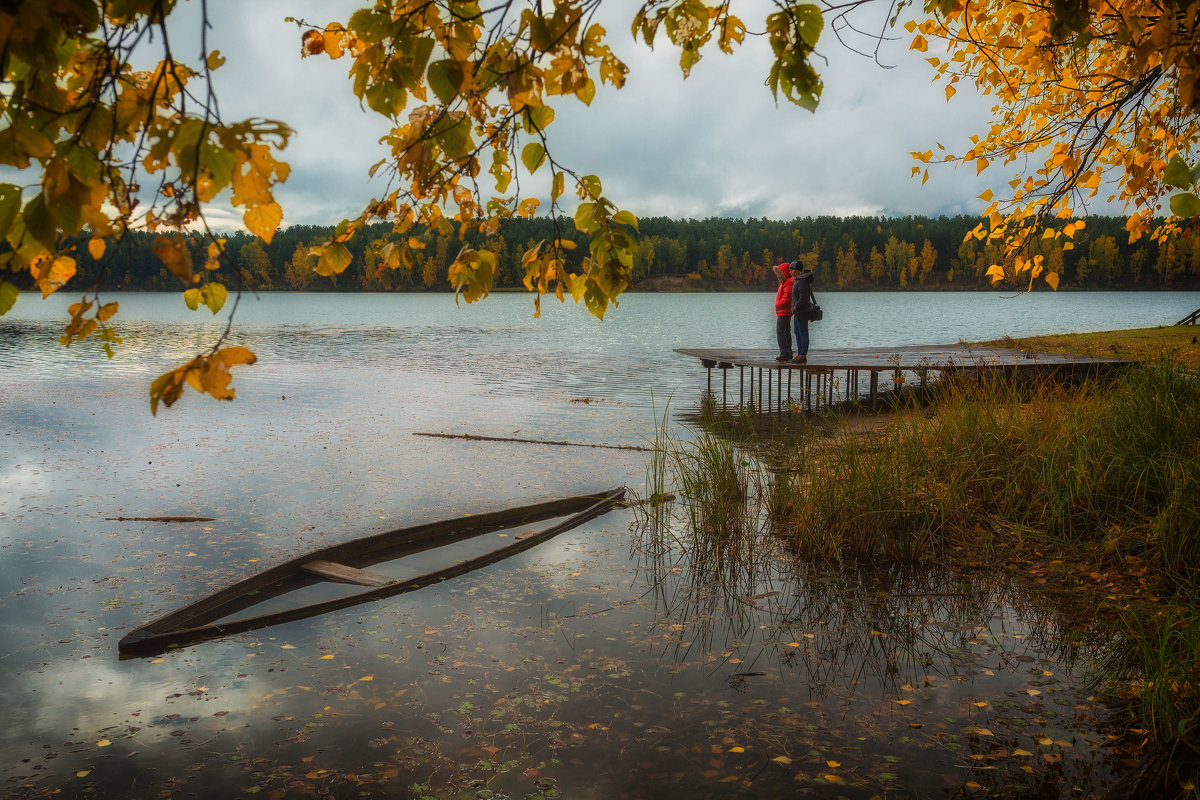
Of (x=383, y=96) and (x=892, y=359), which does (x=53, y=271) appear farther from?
(x=892, y=359)

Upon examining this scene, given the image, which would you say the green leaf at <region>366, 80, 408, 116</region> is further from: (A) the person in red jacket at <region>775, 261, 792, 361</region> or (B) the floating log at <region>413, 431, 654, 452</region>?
(A) the person in red jacket at <region>775, 261, 792, 361</region>

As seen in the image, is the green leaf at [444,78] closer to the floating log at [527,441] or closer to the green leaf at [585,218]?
the green leaf at [585,218]

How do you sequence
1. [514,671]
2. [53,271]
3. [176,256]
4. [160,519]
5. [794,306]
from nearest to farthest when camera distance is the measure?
[176,256]
[53,271]
[514,671]
[160,519]
[794,306]

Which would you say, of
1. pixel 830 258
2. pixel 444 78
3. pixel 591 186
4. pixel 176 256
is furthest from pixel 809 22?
pixel 830 258

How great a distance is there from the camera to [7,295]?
1.72 m

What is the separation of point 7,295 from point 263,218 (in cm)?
56

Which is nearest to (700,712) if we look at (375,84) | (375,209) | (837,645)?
(837,645)

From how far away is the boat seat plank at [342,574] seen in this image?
20.9 ft

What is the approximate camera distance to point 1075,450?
24.0ft

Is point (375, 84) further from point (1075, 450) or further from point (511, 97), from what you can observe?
point (1075, 450)

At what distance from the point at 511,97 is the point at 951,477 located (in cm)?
665

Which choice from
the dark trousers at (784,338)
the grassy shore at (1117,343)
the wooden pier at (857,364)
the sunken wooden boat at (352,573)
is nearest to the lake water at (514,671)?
the sunken wooden boat at (352,573)

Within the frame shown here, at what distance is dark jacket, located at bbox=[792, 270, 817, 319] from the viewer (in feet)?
50.6

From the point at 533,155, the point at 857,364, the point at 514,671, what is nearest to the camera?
the point at 533,155
